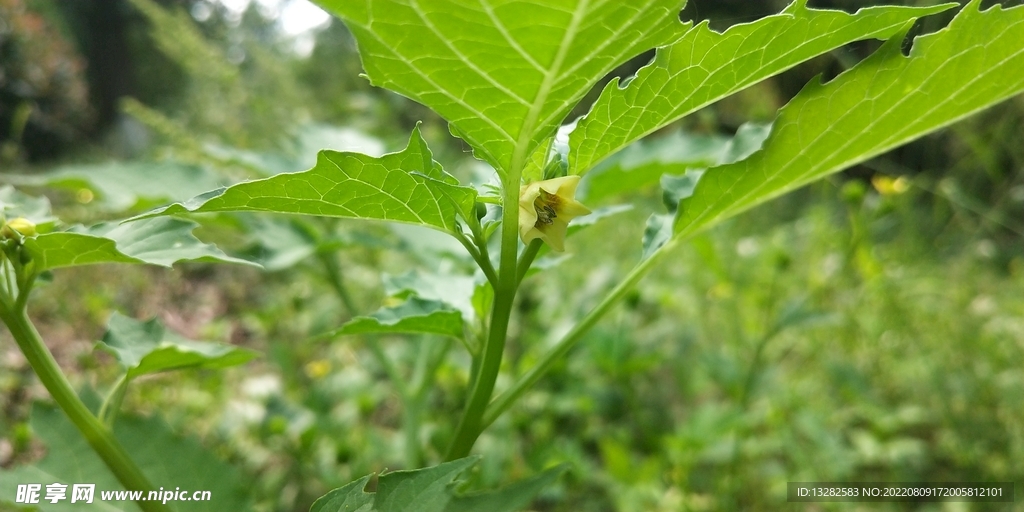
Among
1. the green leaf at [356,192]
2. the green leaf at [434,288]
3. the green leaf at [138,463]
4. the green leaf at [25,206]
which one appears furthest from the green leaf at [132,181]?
the green leaf at [356,192]

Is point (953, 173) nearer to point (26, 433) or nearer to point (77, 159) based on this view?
point (26, 433)

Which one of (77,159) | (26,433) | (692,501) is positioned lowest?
(692,501)

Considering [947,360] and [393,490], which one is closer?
[393,490]

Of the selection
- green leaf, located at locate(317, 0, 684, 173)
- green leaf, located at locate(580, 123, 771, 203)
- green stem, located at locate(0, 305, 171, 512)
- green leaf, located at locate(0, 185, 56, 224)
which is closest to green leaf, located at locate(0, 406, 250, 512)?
green stem, located at locate(0, 305, 171, 512)

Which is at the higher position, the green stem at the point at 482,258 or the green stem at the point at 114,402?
the green stem at the point at 482,258

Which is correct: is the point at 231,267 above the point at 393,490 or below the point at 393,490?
above

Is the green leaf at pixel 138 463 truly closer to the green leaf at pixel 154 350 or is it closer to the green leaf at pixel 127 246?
the green leaf at pixel 154 350

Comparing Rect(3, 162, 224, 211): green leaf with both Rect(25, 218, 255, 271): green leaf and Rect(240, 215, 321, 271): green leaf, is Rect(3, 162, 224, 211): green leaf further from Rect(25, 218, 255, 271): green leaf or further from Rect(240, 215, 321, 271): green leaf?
Rect(25, 218, 255, 271): green leaf

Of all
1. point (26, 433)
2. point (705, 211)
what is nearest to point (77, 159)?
point (26, 433)
